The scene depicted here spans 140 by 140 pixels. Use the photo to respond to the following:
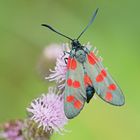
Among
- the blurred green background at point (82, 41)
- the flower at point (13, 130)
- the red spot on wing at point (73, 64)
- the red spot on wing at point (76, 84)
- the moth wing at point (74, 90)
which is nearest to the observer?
the moth wing at point (74, 90)

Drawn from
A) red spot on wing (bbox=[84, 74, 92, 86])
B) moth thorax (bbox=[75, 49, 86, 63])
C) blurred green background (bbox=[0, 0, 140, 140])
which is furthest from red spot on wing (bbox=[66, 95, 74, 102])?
blurred green background (bbox=[0, 0, 140, 140])

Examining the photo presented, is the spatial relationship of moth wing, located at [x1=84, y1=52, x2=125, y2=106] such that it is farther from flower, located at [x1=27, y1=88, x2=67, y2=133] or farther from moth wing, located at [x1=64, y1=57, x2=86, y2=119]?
flower, located at [x1=27, y1=88, x2=67, y2=133]

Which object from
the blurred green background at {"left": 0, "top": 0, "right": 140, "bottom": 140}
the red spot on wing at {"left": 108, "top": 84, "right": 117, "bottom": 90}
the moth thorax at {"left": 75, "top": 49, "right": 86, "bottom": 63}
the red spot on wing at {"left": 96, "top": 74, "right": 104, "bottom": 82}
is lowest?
the red spot on wing at {"left": 108, "top": 84, "right": 117, "bottom": 90}

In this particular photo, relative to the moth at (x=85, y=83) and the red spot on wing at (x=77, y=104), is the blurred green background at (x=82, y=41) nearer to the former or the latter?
the moth at (x=85, y=83)

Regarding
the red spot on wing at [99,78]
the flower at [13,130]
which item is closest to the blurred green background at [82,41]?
the flower at [13,130]

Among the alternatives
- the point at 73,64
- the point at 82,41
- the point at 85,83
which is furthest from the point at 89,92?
the point at 82,41

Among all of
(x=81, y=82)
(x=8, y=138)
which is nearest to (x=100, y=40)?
(x=8, y=138)

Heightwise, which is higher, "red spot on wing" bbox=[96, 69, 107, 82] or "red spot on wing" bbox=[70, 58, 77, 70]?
"red spot on wing" bbox=[70, 58, 77, 70]

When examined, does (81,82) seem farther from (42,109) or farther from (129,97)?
(129,97)
